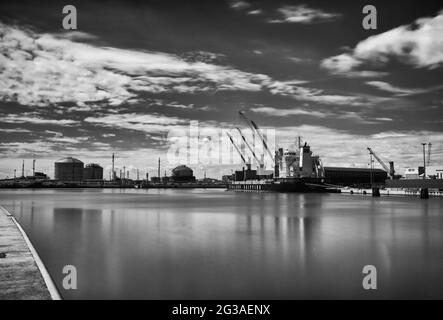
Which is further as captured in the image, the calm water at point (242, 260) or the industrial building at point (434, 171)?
the industrial building at point (434, 171)

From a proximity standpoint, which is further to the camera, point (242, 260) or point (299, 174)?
point (299, 174)

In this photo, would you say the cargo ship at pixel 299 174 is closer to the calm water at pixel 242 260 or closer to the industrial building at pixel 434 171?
the industrial building at pixel 434 171

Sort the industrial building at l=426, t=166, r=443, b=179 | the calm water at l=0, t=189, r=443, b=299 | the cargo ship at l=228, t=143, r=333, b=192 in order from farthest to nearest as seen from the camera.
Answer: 1. the cargo ship at l=228, t=143, r=333, b=192
2. the industrial building at l=426, t=166, r=443, b=179
3. the calm water at l=0, t=189, r=443, b=299

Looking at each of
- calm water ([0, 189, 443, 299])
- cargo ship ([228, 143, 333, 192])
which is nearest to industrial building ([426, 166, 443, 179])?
cargo ship ([228, 143, 333, 192])

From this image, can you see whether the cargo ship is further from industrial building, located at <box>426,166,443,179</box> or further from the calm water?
the calm water

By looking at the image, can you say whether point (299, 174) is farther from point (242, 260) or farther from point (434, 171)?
point (242, 260)

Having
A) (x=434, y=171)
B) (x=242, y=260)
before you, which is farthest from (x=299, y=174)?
(x=242, y=260)

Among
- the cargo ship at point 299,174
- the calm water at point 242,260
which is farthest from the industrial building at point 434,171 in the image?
the calm water at point 242,260

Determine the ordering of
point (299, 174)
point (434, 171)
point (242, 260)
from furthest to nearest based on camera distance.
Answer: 1. point (299, 174)
2. point (434, 171)
3. point (242, 260)

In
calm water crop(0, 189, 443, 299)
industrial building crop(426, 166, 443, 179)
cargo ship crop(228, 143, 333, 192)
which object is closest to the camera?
calm water crop(0, 189, 443, 299)

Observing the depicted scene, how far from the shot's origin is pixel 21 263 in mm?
15531

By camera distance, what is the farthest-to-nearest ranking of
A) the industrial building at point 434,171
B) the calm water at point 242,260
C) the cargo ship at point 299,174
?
the cargo ship at point 299,174
the industrial building at point 434,171
the calm water at point 242,260

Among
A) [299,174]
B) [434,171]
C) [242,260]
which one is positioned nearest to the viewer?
[242,260]
